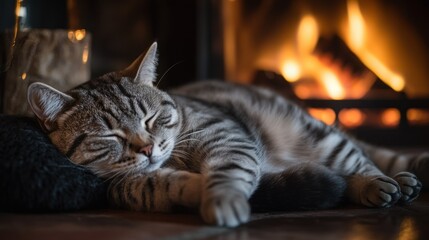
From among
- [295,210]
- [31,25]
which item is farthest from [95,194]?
[31,25]

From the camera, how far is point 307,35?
93.1 inches

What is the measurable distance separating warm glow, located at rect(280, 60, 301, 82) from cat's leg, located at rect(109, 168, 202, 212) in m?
1.21

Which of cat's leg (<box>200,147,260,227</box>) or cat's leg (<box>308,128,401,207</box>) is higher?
cat's leg (<box>200,147,260,227</box>)

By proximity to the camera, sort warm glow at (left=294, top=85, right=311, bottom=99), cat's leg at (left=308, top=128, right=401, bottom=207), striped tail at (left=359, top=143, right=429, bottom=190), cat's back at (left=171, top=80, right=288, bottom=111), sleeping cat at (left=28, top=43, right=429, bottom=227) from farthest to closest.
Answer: warm glow at (left=294, top=85, right=311, bottom=99)
cat's back at (left=171, top=80, right=288, bottom=111)
striped tail at (left=359, top=143, right=429, bottom=190)
cat's leg at (left=308, top=128, right=401, bottom=207)
sleeping cat at (left=28, top=43, right=429, bottom=227)

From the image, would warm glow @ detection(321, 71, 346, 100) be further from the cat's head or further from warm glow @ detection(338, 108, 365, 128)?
the cat's head

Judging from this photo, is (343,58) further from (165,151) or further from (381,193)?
(165,151)

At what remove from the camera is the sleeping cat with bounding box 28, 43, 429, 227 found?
118cm

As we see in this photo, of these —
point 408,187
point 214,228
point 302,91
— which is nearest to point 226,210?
point 214,228

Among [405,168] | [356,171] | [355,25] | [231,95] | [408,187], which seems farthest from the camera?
[355,25]

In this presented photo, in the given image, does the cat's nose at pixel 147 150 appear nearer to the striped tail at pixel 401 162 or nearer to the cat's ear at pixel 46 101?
the cat's ear at pixel 46 101

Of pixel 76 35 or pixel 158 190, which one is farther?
pixel 76 35

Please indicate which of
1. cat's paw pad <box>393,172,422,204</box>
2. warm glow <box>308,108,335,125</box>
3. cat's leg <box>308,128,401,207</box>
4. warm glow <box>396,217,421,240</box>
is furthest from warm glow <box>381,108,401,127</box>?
warm glow <box>396,217,421,240</box>

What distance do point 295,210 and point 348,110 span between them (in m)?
1.23

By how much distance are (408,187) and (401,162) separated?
368 mm
